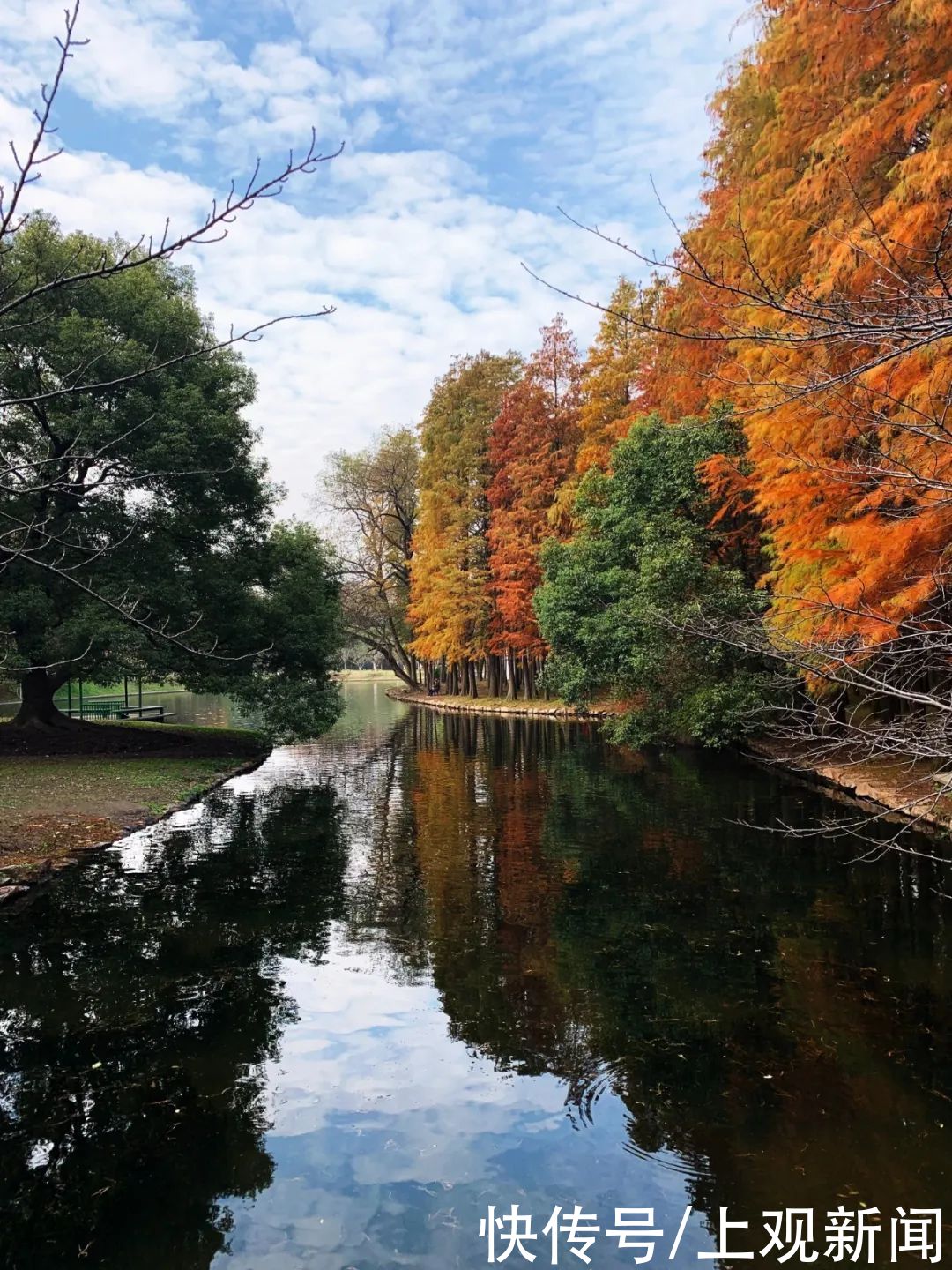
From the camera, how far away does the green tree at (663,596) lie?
15.7 metres

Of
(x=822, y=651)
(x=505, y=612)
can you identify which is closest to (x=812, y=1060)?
(x=822, y=651)

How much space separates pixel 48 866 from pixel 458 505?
91.2ft

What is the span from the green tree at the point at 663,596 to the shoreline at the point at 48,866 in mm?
8986

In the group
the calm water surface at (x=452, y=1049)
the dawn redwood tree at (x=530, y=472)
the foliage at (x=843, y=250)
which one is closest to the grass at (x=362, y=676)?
the dawn redwood tree at (x=530, y=472)

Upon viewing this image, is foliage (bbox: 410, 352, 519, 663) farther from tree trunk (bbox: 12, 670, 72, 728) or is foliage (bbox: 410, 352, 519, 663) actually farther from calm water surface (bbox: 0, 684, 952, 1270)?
calm water surface (bbox: 0, 684, 952, 1270)

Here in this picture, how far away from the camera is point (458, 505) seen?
3519 centimetres

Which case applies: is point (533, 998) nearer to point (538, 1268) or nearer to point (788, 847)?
point (538, 1268)

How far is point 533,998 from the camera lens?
5.96 metres

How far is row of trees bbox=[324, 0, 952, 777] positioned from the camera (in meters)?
4.33

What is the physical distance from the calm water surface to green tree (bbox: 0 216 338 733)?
7.87m

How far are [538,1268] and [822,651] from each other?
3076 mm

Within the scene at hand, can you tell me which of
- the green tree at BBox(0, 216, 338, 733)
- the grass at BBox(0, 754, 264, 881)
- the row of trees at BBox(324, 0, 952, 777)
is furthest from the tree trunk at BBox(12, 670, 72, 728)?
the row of trees at BBox(324, 0, 952, 777)

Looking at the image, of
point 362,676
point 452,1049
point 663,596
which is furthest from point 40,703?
point 362,676

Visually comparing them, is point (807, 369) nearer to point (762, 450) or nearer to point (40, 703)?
point (762, 450)
